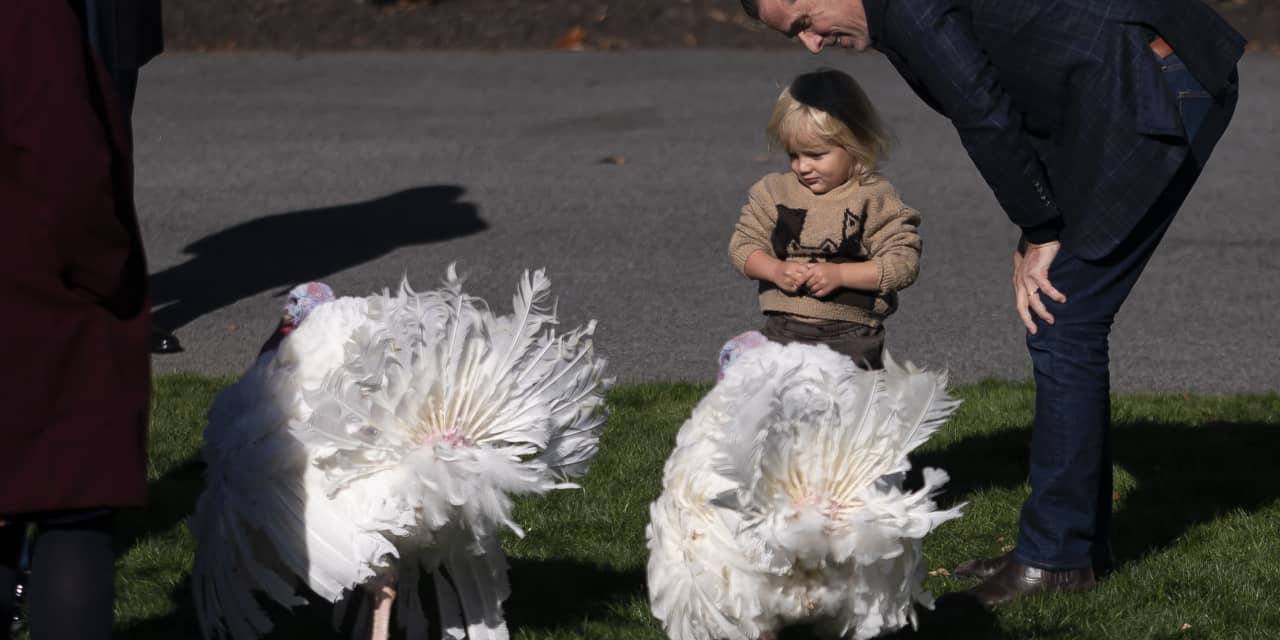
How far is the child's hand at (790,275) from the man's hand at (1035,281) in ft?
1.90

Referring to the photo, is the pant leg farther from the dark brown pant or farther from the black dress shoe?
the black dress shoe

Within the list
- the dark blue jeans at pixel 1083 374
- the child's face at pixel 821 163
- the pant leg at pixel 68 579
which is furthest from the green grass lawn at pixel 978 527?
the pant leg at pixel 68 579

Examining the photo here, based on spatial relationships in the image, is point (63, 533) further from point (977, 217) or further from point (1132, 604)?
point (977, 217)

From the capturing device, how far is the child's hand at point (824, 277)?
14.9 feet

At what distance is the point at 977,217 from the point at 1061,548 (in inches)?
191

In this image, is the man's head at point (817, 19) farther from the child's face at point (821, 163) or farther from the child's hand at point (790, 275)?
the child's hand at point (790, 275)

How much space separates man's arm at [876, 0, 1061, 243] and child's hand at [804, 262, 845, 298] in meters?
0.65

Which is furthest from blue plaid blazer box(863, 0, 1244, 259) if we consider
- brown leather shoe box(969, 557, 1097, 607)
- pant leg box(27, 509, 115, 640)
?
pant leg box(27, 509, 115, 640)

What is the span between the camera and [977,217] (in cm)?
908

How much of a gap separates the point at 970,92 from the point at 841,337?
0.99 metres

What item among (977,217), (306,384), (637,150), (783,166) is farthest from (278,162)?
(306,384)

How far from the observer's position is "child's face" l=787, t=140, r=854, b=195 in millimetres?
4539

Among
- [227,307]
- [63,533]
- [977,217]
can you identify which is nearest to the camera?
[63,533]

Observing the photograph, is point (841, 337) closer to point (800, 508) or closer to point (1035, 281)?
point (1035, 281)
